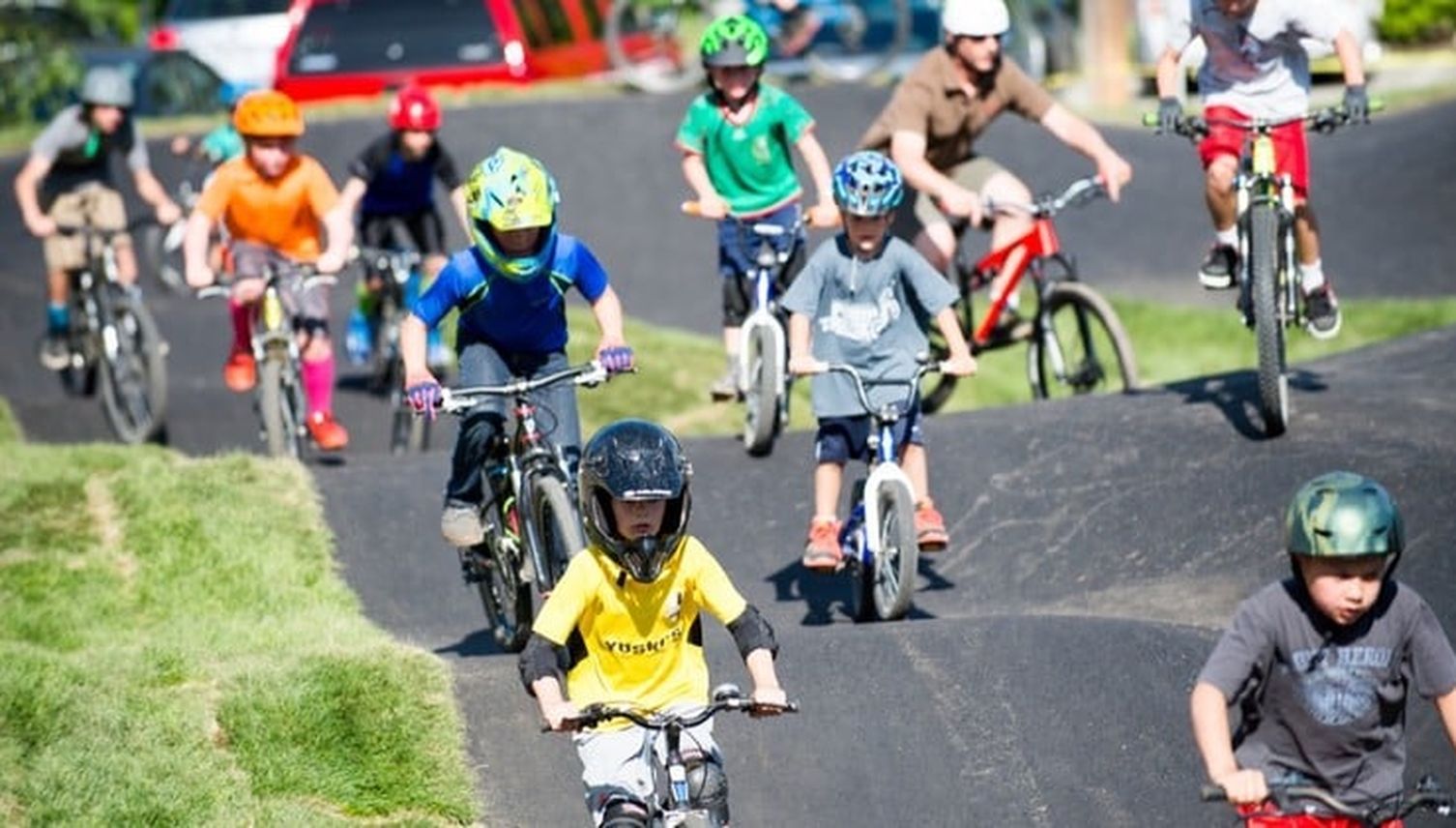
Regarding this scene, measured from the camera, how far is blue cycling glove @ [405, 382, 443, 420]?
9812mm

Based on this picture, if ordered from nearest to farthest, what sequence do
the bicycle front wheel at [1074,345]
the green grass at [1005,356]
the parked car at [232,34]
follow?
the bicycle front wheel at [1074,345]
the green grass at [1005,356]
the parked car at [232,34]

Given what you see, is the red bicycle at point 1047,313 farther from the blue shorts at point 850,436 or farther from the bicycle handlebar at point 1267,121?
the blue shorts at point 850,436

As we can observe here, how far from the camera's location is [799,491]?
1327cm

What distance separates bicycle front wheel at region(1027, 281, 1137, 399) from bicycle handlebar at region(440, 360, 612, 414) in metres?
4.49

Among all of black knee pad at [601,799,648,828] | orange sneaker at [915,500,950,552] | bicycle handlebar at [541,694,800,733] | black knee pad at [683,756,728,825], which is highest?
bicycle handlebar at [541,694,800,733]

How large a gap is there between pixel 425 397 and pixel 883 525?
2033 mm

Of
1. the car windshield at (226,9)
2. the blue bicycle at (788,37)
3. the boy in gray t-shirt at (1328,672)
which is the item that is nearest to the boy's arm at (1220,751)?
the boy in gray t-shirt at (1328,672)

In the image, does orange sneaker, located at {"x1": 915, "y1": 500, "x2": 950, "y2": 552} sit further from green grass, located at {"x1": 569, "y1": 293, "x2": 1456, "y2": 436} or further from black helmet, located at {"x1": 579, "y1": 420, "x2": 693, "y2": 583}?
green grass, located at {"x1": 569, "y1": 293, "x2": 1456, "y2": 436}

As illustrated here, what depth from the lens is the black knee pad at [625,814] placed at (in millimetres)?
7445

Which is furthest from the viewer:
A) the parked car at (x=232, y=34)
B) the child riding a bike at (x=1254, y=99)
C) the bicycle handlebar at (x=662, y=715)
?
the parked car at (x=232, y=34)

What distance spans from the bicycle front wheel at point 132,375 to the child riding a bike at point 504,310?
6.06 m

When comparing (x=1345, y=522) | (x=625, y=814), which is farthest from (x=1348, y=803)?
(x=625, y=814)

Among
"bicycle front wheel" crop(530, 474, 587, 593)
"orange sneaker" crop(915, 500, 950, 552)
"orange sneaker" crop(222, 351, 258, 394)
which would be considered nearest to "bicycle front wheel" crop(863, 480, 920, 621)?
"orange sneaker" crop(915, 500, 950, 552)

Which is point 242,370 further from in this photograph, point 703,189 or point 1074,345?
point 1074,345
